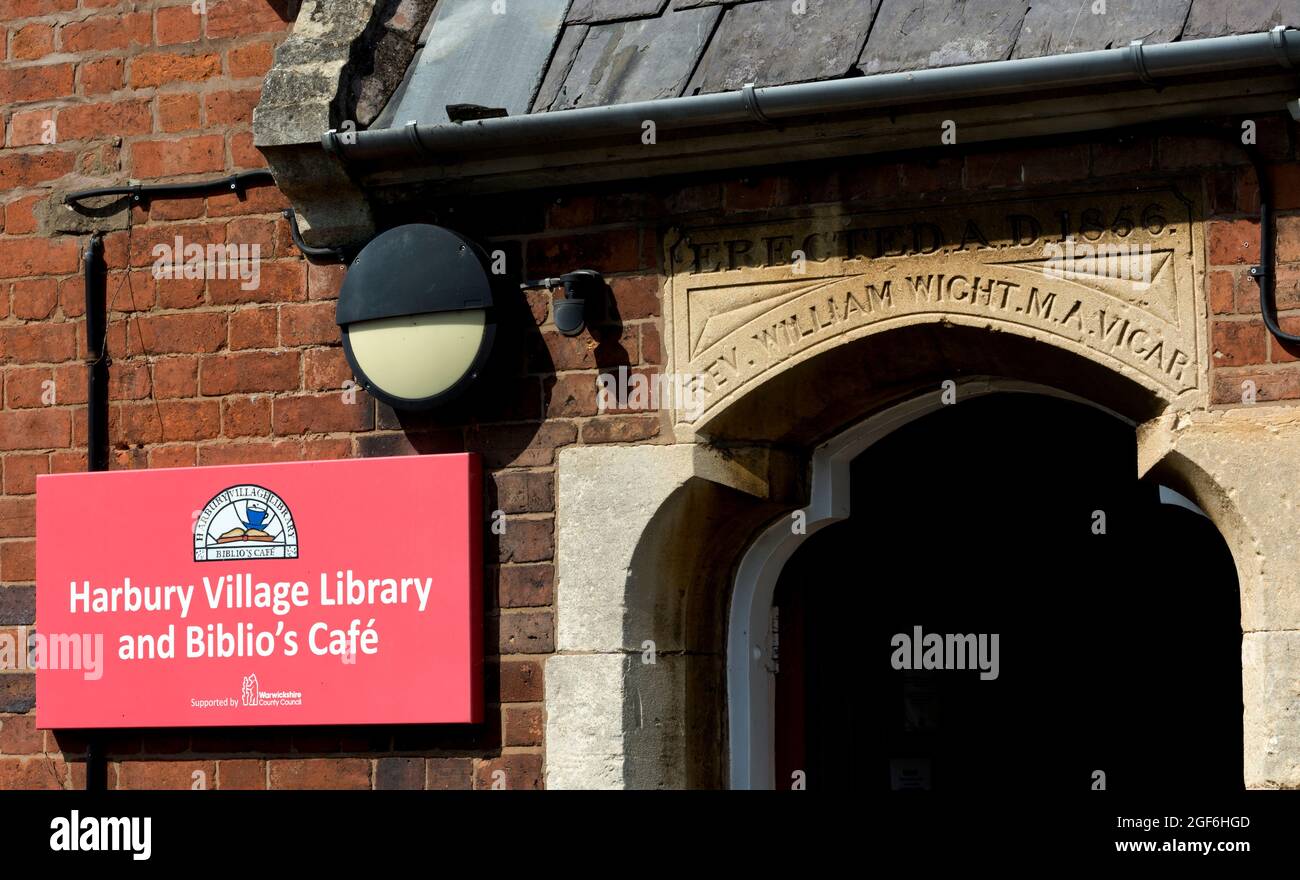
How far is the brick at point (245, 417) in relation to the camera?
5875 mm

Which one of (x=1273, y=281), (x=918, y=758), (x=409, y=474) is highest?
(x=1273, y=281)

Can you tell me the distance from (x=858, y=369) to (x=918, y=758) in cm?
193

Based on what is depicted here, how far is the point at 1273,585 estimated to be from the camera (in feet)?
15.9

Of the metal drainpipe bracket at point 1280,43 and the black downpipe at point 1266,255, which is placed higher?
the metal drainpipe bracket at point 1280,43

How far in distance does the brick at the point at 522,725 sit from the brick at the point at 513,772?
4 centimetres

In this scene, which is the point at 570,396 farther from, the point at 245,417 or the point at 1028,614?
the point at 1028,614

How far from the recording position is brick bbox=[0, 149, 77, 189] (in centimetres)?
616

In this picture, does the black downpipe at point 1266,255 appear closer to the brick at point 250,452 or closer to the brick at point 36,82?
the brick at point 250,452

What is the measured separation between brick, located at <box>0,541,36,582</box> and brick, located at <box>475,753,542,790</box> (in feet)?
4.90

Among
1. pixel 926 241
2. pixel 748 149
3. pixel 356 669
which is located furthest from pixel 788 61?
pixel 356 669

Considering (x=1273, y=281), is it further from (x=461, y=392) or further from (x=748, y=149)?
(x=461, y=392)

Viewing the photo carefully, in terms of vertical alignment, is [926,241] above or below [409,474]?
above

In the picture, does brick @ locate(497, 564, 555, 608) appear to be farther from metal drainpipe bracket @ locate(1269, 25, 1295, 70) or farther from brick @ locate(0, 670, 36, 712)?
metal drainpipe bracket @ locate(1269, 25, 1295, 70)

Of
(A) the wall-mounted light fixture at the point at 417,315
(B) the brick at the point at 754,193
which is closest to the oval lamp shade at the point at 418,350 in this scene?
(A) the wall-mounted light fixture at the point at 417,315
